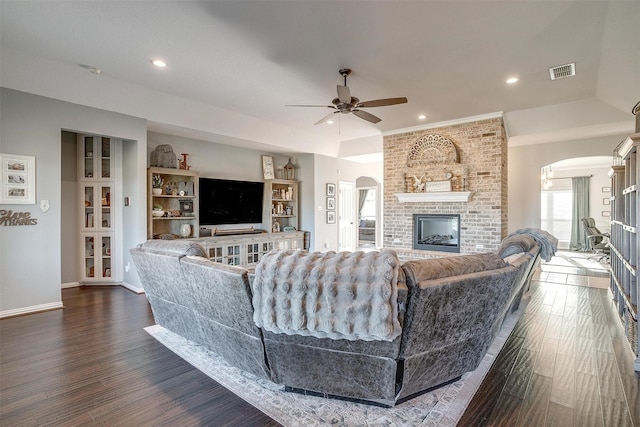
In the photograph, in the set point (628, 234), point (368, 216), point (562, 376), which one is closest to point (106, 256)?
point (562, 376)

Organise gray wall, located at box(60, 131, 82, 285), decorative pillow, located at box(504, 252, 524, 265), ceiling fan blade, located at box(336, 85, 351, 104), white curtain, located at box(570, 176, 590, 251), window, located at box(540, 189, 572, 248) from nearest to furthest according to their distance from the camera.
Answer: decorative pillow, located at box(504, 252, 524, 265), ceiling fan blade, located at box(336, 85, 351, 104), gray wall, located at box(60, 131, 82, 285), white curtain, located at box(570, 176, 590, 251), window, located at box(540, 189, 572, 248)

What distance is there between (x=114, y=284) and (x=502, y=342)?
5.52m

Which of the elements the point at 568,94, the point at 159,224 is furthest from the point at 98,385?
the point at 568,94

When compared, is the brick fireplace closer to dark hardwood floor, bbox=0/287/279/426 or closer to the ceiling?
the ceiling

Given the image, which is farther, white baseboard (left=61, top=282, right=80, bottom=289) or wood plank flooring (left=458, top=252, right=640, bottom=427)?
white baseboard (left=61, top=282, right=80, bottom=289)

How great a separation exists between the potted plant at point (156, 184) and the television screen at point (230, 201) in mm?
774

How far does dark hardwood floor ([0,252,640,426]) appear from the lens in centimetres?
185

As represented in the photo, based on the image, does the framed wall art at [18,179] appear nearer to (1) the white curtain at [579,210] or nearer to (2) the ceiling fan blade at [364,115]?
(2) the ceiling fan blade at [364,115]

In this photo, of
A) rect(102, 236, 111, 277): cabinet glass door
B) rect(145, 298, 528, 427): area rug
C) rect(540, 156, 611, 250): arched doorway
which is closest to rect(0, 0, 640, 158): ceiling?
rect(102, 236, 111, 277): cabinet glass door

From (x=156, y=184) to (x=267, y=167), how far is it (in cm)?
252

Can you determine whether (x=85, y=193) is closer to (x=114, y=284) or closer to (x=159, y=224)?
(x=159, y=224)

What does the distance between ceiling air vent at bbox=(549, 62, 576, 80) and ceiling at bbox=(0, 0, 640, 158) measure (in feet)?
0.24

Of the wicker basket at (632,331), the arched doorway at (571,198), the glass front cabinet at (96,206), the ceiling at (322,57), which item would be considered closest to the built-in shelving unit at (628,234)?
the wicker basket at (632,331)

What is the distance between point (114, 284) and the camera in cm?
507
